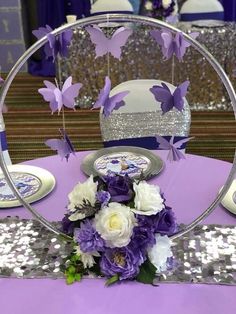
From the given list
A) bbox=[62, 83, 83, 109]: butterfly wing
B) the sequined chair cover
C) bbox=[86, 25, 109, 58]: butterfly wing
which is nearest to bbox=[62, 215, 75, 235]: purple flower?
bbox=[62, 83, 83, 109]: butterfly wing

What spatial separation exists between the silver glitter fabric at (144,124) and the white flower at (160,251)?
89cm

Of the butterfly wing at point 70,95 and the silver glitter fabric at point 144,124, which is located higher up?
the butterfly wing at point 70,95

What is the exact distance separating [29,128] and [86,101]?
591 mm

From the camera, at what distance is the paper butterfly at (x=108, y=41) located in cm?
96

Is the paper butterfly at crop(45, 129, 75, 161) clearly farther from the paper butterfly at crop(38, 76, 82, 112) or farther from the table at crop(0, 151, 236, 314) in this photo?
the table at crop(0, 151, 236, 314)

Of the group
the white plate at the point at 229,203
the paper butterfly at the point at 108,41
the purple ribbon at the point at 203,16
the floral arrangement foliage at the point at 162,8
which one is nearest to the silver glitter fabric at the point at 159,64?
the floral arrangement foliage at the point at 162,8

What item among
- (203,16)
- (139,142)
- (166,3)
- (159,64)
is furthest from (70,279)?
(203,16)

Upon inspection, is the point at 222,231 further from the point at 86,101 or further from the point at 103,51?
the point at 86,101

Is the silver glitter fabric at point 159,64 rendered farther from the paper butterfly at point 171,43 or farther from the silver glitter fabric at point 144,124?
the paper butterfly at point 171,43

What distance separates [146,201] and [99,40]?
337mm

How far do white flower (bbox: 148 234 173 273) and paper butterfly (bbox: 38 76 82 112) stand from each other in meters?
0.33

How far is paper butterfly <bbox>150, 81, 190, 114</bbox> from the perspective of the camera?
98 centimetres

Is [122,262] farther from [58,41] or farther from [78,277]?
[58,41]

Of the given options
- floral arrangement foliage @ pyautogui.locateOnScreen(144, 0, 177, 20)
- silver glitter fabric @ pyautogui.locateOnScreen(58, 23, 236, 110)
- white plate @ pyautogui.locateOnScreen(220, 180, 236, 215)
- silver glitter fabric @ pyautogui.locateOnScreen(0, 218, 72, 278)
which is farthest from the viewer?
floral arrangement foliage @ pyautogui.locateOnScreen(144, 0, 177, 20)
